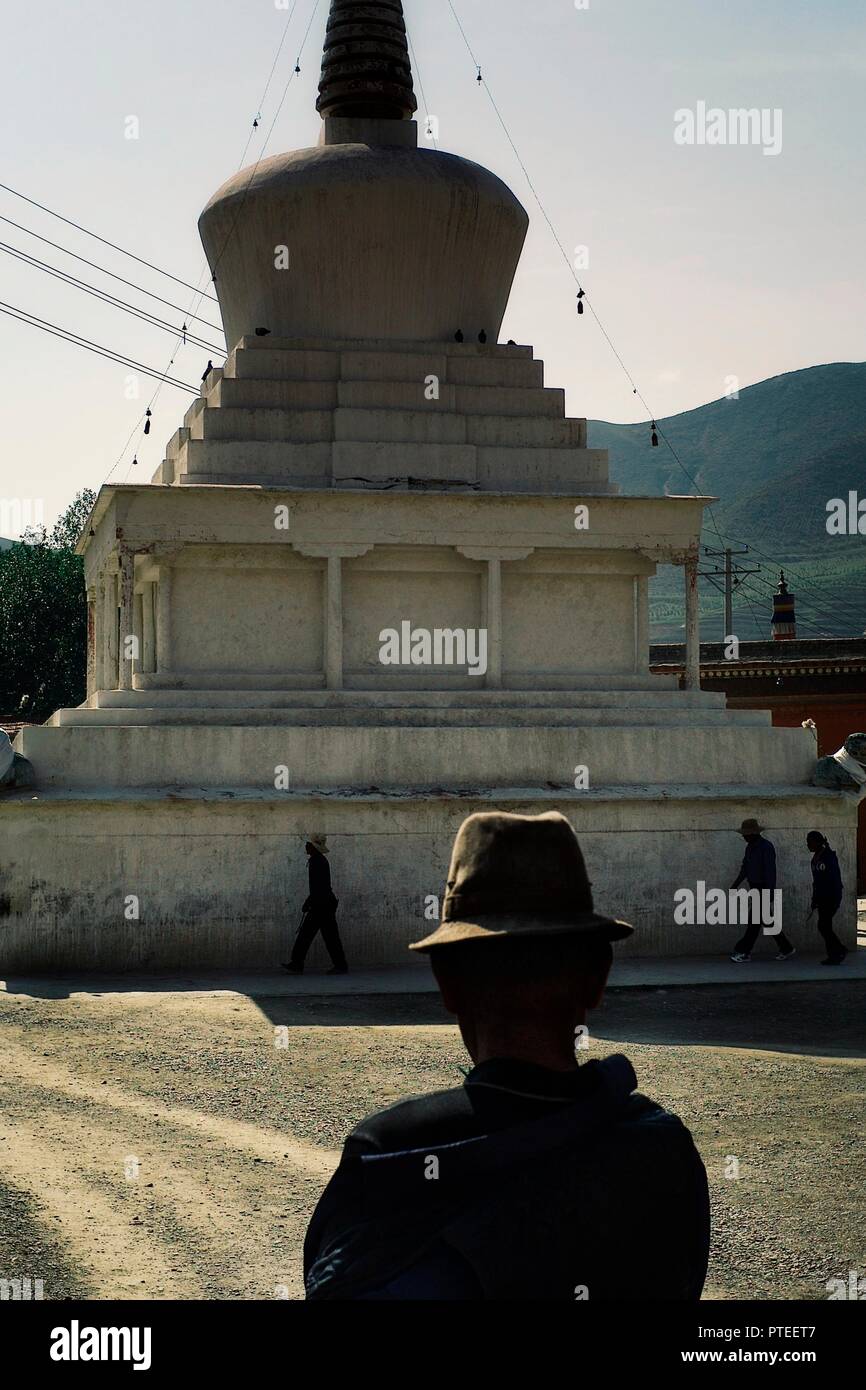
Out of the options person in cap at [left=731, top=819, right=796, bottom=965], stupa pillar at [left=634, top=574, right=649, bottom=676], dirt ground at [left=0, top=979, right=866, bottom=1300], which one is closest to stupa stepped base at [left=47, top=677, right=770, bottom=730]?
stupa pillar at [left=634, top=574, right=649, bottom=676]

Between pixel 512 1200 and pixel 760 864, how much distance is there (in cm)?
1502

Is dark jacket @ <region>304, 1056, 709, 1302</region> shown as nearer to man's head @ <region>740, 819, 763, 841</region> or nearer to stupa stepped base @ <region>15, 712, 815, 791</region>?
stupa stepped base @ <region>15, 712, 815, 791</region>

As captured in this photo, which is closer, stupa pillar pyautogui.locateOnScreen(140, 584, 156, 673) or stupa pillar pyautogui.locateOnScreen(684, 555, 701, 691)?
stupa pillar pyautogui.locateOnScreen(140, 584, 156, 673)

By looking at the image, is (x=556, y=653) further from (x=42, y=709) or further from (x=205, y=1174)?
(x=42, y=709)

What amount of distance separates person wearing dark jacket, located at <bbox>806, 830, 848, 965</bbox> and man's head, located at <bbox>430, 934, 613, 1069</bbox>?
14826mm

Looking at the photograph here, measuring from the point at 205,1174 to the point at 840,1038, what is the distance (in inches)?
253

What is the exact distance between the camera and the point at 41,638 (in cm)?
4869

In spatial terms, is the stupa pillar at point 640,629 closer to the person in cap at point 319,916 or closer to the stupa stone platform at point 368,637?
the stupa stone platform at point 368,637

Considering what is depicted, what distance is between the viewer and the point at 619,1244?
9.18ft

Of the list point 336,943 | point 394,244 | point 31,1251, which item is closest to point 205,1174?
point 31,1251

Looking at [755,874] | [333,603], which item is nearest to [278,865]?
[333,603]

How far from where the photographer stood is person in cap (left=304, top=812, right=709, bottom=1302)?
9.00 feet

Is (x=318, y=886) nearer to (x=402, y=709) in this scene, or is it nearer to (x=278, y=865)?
(x=278, y=865)

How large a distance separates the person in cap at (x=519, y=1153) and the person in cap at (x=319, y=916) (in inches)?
518
